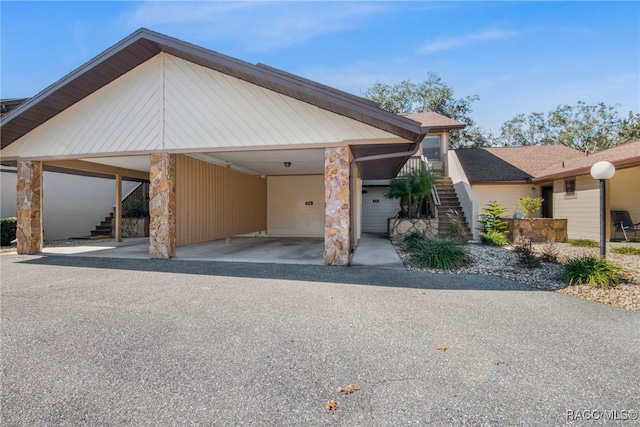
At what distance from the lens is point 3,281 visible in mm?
5430

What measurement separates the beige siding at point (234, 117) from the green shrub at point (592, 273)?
4.10m

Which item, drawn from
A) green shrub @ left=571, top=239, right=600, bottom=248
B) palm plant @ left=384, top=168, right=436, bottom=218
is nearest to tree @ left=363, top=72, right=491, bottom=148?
palm plant @ left=384, top=168, right=436, bottom=218

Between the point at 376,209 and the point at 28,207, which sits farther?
the point at 376,209

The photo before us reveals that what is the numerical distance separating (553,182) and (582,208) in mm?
2005

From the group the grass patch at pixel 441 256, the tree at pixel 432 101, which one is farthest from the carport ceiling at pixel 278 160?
the tree at pixel 432 101

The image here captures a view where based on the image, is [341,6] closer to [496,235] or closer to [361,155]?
[361,155]

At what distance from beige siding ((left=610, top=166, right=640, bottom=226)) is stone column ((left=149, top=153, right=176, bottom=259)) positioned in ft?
48.7

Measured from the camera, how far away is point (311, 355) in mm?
2793

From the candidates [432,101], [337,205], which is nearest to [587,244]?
[337,205]

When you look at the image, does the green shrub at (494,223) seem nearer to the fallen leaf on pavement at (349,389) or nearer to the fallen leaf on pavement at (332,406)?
the fallen leaf on pavement at (349,389)

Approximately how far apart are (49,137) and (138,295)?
618cm

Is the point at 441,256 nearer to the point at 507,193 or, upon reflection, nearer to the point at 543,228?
the point at 543,228

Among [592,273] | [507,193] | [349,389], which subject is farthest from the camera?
[507,193]

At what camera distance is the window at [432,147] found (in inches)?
609
